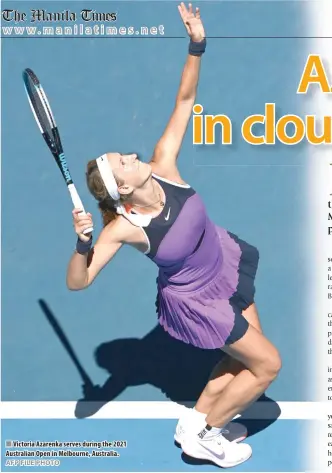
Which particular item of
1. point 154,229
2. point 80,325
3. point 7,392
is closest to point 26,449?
point 7,392

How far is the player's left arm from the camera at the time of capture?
465 centimetres

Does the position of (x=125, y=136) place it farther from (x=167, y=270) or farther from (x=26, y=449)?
(x=26, y=449)

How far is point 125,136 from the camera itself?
5570mm

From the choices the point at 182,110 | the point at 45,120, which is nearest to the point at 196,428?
the point at 182,110

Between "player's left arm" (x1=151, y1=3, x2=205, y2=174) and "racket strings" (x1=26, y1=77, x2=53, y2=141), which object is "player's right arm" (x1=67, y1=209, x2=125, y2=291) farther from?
"racket strings" (x1=26, y1=77, x2=53, y2=141)

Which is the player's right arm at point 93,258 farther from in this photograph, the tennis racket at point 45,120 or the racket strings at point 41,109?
the racket strings at point 41,109

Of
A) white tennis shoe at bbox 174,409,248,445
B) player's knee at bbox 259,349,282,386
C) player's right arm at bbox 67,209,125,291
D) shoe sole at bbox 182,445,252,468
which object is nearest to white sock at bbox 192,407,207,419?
white tennis shoe at bbox 174,409,248,445

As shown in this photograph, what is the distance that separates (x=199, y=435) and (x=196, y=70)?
1551 mm

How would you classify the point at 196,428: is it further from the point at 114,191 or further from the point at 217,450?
the point at 114,191

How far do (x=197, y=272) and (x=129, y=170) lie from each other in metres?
0.52

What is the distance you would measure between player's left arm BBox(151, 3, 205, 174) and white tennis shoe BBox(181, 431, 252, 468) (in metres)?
1.19

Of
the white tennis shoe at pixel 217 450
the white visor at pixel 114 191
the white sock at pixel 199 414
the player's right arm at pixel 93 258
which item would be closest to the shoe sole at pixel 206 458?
the white tennis shoe at pixel 217 450

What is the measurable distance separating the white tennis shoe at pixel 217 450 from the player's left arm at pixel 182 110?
119 cm

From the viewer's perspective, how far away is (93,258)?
14.6 ft
